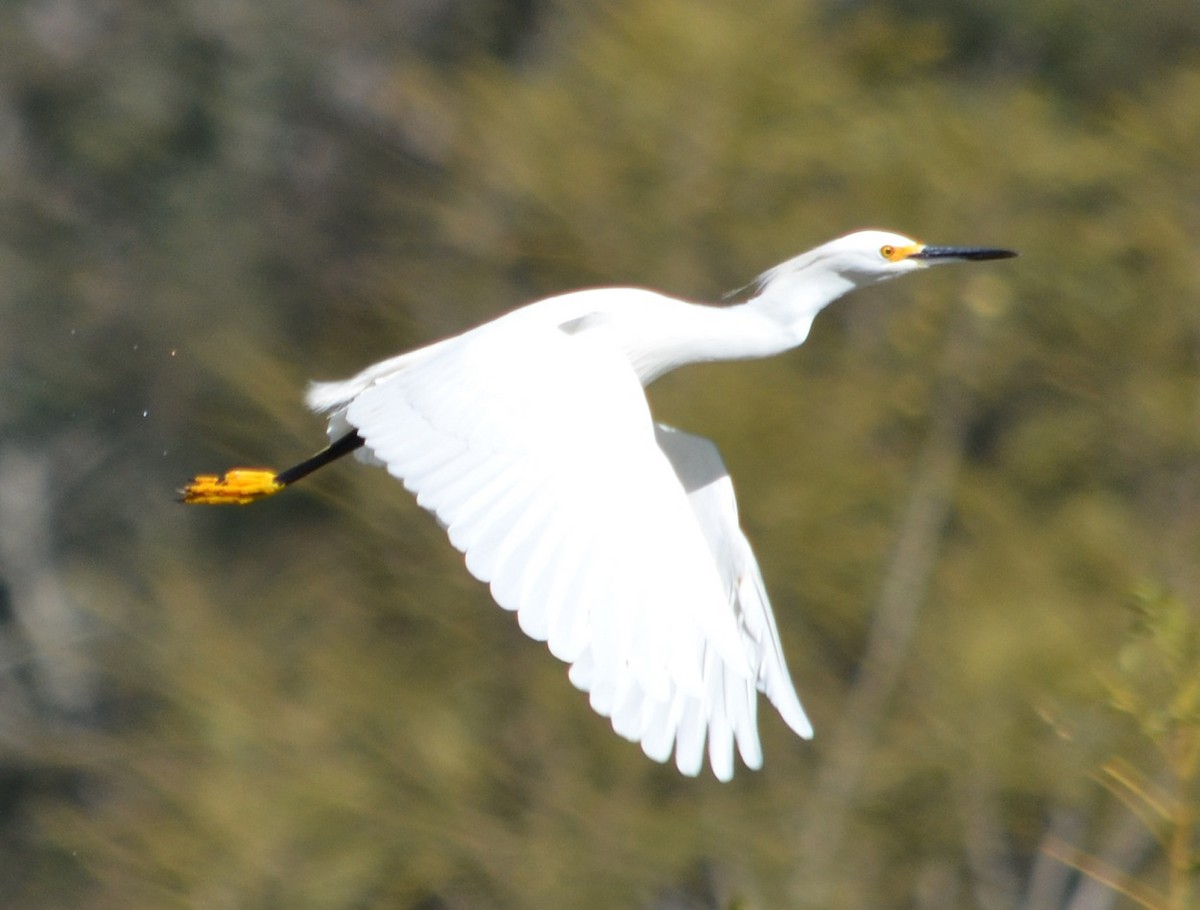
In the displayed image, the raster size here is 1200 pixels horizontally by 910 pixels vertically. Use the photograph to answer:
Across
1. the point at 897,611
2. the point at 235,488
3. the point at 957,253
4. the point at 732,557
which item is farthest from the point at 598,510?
the point at 897,611

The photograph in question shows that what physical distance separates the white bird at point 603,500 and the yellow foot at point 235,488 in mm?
470

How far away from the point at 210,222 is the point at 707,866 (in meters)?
5.51

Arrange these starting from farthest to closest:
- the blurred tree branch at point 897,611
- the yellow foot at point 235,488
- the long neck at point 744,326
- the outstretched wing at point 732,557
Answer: the blurred tree branch at point 897,611 → the yellow foot at point 235,488 → the long neck at point 744,326 → the outstretched wing at point 732,557

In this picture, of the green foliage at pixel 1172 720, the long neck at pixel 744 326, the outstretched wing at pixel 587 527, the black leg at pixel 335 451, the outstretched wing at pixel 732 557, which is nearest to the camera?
the green foliage at pixel 1172 720

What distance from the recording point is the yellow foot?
414cm

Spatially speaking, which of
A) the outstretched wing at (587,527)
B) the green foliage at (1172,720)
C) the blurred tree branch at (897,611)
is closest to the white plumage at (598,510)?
the outstretched wing at (587,527)

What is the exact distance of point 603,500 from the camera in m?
2.89

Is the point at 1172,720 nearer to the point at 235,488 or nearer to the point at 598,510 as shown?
the point at 598,510

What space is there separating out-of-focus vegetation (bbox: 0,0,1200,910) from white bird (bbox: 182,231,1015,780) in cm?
267

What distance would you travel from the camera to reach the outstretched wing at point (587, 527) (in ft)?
8.91

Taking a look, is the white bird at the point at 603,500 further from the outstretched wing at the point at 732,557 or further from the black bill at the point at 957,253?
the black bill at the point at 957,253

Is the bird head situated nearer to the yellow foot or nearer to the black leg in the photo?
the black leg

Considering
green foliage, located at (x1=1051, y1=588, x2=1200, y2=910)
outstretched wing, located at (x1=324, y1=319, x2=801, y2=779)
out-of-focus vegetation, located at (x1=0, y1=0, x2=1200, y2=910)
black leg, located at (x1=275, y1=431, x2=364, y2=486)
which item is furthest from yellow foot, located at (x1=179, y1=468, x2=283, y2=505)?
out-of-focus vegetation, located at (x1=0, y1=0, x2=1200, y2=910)

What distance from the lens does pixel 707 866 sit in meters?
6.80
